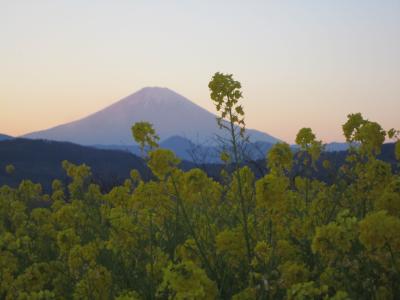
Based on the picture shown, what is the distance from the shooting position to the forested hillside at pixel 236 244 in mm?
3146

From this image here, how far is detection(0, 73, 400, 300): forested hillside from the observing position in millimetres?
3146

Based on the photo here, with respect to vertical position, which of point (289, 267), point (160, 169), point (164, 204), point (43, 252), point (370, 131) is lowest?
point (43, 252)

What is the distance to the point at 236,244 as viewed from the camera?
14.1ft

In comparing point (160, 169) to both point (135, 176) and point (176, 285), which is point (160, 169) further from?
point (135, 176)

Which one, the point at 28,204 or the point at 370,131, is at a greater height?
the point at 370,131

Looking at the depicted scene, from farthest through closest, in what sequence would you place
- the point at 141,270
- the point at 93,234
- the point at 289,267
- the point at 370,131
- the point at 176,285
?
the point at 93,234 < the point at 370,131 < the point at 141,270 < the point at 289,267 < the point at 176,285

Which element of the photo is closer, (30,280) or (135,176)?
(30,280)

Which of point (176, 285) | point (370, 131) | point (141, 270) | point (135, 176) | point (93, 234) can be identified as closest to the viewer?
point (176, 285)

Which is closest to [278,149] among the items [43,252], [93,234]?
[93,234]

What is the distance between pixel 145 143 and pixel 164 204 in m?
0.66

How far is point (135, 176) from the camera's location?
11648mm

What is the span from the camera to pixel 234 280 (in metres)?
4.79

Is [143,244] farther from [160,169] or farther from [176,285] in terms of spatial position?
[176,285]

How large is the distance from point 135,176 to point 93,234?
422 centimetres
